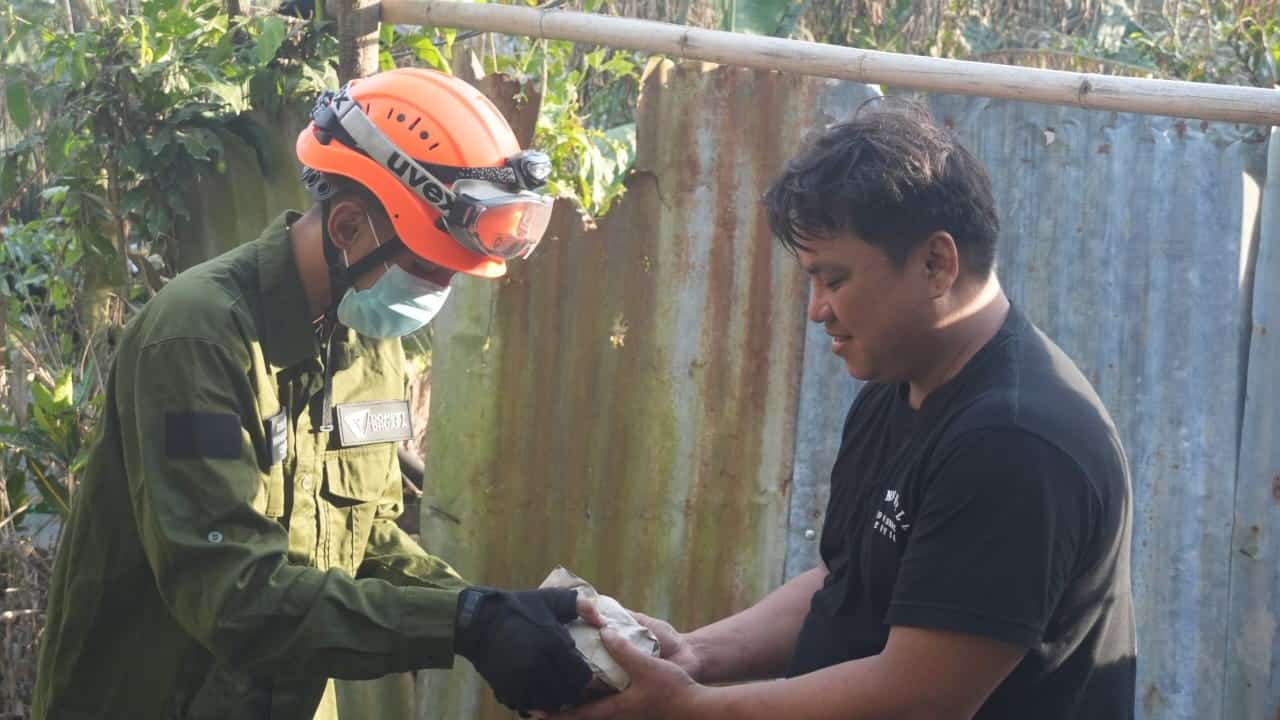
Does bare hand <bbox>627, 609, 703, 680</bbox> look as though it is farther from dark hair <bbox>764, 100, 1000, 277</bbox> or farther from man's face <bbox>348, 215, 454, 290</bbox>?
dark hair <bbox>764, 100, 1000, 277</bbox>

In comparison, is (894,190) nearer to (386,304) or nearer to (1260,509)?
(386,304)

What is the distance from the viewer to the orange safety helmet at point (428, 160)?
9.89 feet

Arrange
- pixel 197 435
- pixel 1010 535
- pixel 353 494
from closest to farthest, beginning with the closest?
pixel 1010 535 < pixel 197 435 < pixel 353 494

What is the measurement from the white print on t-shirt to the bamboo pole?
162 centimetres

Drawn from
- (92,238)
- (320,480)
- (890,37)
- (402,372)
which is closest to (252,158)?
(92,238)

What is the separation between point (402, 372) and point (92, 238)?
2035 millimetres

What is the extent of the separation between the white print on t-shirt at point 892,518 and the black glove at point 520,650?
774 millimetres

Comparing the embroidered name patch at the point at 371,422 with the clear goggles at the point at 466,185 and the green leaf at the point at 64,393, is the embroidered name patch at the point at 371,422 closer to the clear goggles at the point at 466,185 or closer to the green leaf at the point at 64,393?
the clear goggles at the point at 466,185

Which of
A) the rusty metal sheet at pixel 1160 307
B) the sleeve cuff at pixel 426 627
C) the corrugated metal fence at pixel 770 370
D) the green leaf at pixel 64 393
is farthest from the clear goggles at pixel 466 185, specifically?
the green leaf at pixel 64 393

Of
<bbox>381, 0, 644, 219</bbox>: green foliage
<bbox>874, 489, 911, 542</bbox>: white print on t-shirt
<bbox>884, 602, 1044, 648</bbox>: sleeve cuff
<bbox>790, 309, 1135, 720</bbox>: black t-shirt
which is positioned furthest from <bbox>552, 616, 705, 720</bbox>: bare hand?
<bbox>381, 0, 644, 219</bbox>: green foliage

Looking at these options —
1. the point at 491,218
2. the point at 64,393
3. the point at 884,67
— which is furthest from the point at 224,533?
the point at 64,393

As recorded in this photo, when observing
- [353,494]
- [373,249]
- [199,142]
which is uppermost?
[199,142]

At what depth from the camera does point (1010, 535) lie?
2.18m

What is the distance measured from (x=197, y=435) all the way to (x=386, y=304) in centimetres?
58
